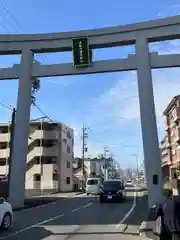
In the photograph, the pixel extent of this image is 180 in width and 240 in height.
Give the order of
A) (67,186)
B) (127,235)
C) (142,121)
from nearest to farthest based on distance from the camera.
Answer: (127,235)
(142,121)
(67,186)

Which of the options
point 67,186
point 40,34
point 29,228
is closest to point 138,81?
point 40,34

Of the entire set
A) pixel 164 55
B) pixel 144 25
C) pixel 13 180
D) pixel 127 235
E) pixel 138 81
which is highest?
pixel 144 25

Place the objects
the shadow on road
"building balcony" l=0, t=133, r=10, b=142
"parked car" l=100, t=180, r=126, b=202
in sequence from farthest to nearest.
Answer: "building balcony" l=0, t=133, r=10, b=142 → "parked car" l=100, t=180, r=126, b=202 → the shadow on road

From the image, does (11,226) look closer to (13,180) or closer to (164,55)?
(13,180)

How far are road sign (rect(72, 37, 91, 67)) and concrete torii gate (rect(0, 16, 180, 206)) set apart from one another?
0.36 metres

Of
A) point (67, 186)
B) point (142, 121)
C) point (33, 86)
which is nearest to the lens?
point (142, 121)

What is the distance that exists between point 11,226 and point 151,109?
37.8ft

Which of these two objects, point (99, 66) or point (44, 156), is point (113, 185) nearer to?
point (99, 66)

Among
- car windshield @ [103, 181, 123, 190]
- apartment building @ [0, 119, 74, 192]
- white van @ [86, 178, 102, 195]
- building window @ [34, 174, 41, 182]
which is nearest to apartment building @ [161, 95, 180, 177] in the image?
white van @ [86, 178, 102, 195]

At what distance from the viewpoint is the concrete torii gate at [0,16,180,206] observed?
21109 mm

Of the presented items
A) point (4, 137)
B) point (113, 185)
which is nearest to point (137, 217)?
point (113, 185)

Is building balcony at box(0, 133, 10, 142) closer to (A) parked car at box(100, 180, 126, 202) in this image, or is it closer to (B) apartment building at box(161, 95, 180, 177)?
(B) apartment building at box(161, 95, 180, 177)

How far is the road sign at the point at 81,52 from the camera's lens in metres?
22.3

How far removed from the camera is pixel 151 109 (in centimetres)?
2123
